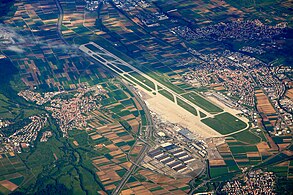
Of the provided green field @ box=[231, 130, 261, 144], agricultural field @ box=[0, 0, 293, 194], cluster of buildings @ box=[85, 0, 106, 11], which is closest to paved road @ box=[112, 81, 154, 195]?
agricultural field @ box=[0, 0, 293, 194]

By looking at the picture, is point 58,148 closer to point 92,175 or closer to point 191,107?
point 92,175

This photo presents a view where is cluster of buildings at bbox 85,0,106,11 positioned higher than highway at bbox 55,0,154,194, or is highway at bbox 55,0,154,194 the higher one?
cluster of buildings at bbox 85,0,106,11

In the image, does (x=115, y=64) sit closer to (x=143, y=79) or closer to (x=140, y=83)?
(x=143, y=79)

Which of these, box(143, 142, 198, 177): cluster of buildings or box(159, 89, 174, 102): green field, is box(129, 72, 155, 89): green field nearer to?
box(159, 89, 174, 102): green field

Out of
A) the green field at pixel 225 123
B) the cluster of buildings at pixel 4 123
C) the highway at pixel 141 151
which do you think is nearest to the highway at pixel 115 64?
the highway at pixel 141 151

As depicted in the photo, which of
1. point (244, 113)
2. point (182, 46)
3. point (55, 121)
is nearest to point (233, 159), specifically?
point (244, 113)

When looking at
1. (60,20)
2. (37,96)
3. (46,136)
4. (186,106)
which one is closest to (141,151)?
(46,136)
